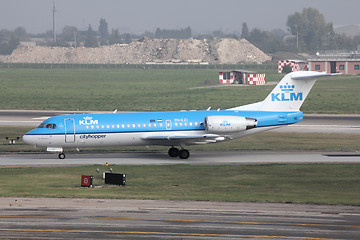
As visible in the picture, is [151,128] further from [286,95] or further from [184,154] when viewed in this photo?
[286,95]

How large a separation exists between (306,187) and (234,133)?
12237 mm

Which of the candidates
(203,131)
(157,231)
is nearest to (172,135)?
(203,131)

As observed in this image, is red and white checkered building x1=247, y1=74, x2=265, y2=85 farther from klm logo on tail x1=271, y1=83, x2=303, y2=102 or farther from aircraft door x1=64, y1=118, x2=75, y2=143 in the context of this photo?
aircraft door x1=64, y1=118, x2=75, y2=143

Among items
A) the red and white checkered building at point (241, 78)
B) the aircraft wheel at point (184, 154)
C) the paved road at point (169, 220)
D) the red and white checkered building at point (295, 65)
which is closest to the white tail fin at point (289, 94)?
the aircraft wheel at point (184, 154)

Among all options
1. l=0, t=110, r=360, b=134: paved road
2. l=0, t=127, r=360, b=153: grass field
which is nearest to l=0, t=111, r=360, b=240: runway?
l=0, t=127, r=360, b=153: grass field

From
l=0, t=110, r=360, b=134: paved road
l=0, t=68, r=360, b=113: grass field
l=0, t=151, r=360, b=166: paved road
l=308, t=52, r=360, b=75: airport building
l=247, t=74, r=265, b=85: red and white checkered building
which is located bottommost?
l=0, t=151, r=360, b=166: paved road

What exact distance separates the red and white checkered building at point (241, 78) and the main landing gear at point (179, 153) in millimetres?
82201

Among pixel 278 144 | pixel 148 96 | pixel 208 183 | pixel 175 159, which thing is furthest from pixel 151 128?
pixel 148 96

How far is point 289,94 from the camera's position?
159 feet

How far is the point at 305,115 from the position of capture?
77.8m

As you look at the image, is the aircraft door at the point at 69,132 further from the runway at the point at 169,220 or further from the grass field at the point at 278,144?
the runway at the point at 169,220

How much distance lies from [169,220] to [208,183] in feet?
33.9

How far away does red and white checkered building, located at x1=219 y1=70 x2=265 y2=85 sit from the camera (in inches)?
5079

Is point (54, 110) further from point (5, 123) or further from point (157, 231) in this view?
point (157, 231)
